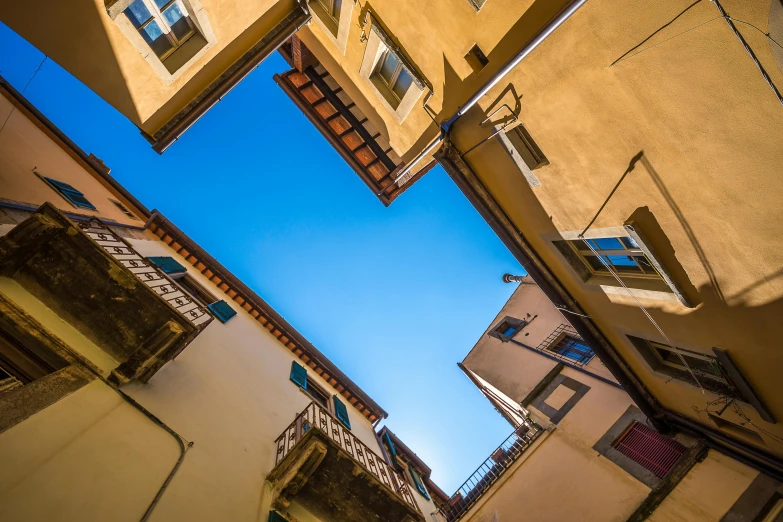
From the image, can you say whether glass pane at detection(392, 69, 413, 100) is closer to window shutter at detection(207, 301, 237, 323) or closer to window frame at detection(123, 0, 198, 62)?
window frame at detection(123, 0, 198, 62)

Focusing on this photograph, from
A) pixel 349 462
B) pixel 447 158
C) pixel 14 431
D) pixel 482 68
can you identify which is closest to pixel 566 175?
pixel 482 68

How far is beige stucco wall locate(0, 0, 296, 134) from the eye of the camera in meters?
5.77

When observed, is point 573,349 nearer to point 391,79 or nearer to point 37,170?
point 391,79

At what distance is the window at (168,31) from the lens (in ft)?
20.8

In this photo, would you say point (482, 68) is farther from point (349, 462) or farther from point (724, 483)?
point (724, 483)

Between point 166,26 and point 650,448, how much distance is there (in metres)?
14.1

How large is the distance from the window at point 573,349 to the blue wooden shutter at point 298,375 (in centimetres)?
949

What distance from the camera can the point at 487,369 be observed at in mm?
17406

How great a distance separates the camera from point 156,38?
6859mm

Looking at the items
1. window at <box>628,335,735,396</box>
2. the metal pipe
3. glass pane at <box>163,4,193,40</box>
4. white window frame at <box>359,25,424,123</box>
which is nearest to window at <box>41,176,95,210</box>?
glass pane at <box>163,4,193,40</box>

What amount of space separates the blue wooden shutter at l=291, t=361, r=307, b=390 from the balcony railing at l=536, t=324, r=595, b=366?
9342 mm

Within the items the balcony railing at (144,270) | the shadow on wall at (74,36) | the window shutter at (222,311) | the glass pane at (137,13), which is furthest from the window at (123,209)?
the glass pane at (137,13)

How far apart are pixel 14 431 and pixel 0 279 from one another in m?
2.57

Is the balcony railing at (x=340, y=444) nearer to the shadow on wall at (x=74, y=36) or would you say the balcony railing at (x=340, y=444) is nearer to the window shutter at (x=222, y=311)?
the window shutter at (x=222, y=311)
